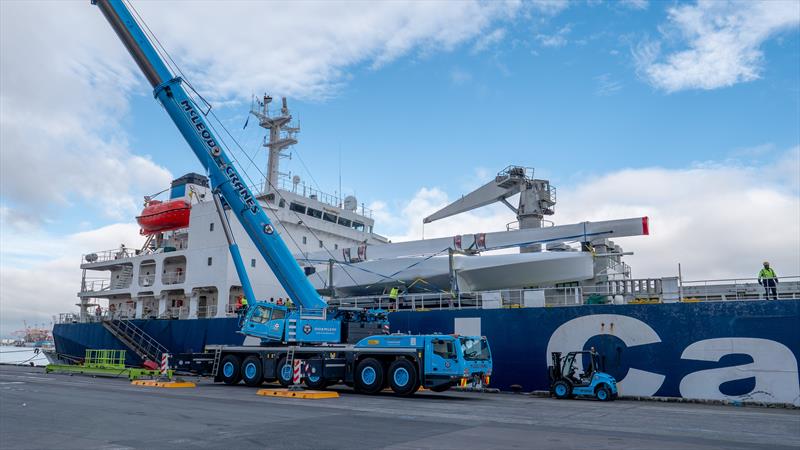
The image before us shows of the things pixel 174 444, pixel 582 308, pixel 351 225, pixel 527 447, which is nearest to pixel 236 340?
pixel 351 225

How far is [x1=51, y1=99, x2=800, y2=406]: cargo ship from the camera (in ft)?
54.6

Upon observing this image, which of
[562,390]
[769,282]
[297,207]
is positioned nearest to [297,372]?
[562,390]

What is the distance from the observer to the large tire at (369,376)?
16844 millimetres

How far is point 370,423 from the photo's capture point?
35.0ft

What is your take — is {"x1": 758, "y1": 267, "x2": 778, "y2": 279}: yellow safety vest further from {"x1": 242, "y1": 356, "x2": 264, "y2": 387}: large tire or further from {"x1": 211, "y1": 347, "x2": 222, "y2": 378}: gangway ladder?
{"x1": 211, "y1": 347, "x2": 222, "y2": 378}: gangway ladder

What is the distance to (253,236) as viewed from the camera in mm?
20344

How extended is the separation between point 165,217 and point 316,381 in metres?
18.4

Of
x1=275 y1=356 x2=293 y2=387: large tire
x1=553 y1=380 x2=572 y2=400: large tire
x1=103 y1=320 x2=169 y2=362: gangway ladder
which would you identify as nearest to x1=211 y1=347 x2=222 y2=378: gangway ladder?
x1=275 y1=356 x2=293 y2=387: large tire

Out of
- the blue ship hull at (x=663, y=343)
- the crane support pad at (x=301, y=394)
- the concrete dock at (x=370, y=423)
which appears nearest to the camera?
the concrete dock at (x=370, y=423)

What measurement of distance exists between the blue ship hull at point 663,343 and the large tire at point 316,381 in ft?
16.5

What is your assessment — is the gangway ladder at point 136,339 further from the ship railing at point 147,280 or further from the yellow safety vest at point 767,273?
the yellow safety vest at point 767,273

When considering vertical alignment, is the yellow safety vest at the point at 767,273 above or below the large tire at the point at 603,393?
above

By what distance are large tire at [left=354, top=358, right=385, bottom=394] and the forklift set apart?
512 cm

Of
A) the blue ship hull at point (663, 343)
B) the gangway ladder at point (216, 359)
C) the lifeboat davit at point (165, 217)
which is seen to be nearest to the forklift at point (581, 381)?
the blue ship hull at point (663, 343)
